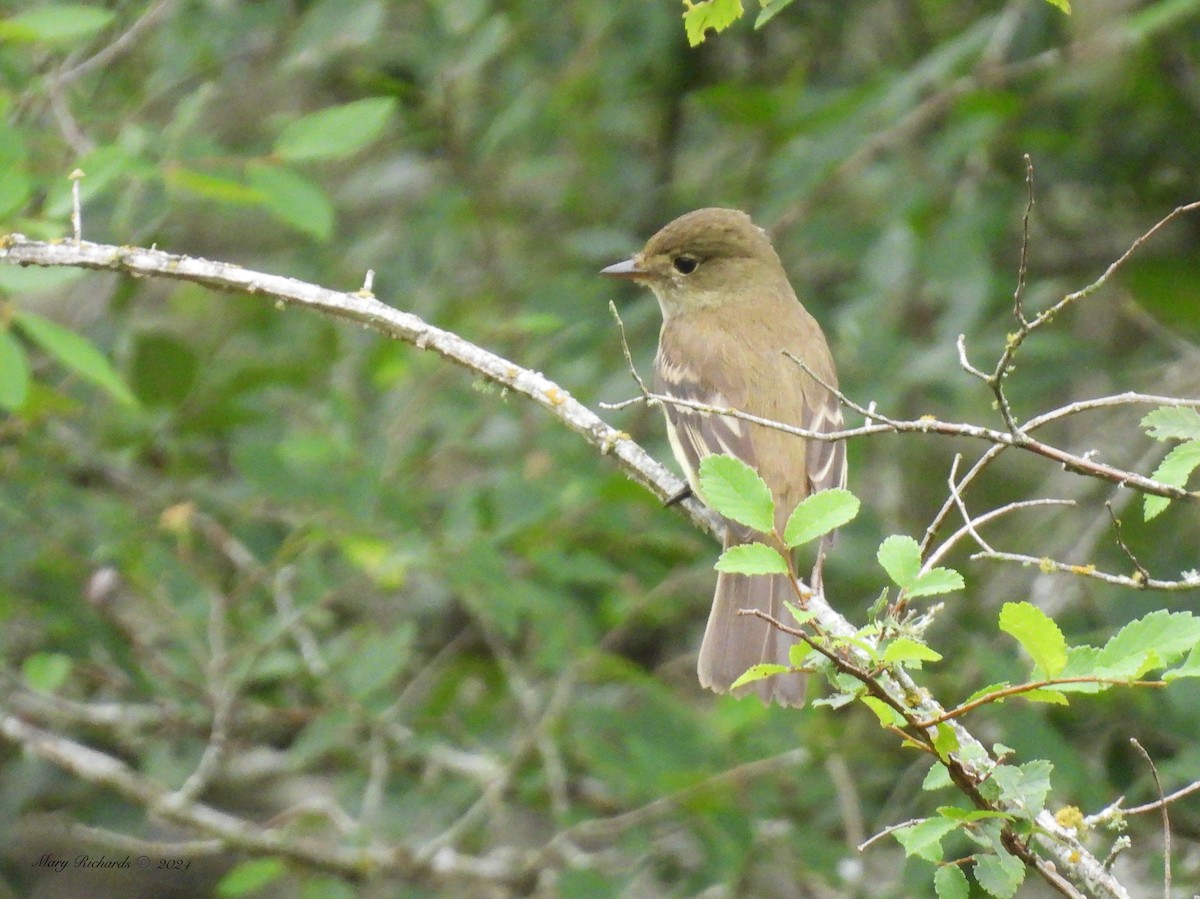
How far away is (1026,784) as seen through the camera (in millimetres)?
2262

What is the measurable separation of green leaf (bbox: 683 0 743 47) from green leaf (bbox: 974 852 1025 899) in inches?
56.8

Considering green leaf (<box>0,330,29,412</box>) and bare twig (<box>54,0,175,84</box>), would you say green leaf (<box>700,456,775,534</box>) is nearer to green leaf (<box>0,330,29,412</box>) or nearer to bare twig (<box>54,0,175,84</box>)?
green leaf (<box>0,330,29,412</box>)

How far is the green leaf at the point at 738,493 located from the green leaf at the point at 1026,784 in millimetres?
504

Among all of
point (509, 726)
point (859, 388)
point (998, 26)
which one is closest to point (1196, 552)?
point (859, 388)

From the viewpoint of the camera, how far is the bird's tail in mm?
3785

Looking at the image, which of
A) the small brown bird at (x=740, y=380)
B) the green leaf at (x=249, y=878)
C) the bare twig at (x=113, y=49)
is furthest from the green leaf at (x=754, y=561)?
the bare twig at (x=113, y=49)

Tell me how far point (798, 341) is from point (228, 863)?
3740 millimetres

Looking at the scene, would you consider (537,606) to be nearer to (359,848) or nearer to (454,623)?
(359,848)

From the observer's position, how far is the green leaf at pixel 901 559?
2256 millimetres

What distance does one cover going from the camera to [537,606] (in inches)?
188

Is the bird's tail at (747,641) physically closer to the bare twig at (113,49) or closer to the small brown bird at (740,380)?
the small brown bird at (740,380)

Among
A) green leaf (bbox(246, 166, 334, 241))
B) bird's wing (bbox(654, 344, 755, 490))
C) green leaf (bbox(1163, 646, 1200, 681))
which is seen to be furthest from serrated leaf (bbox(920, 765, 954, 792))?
green leaf (bbox(246, 166, 334, 241))

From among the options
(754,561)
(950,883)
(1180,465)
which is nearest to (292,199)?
(754,561)

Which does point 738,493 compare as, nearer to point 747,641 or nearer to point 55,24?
point 747,641
